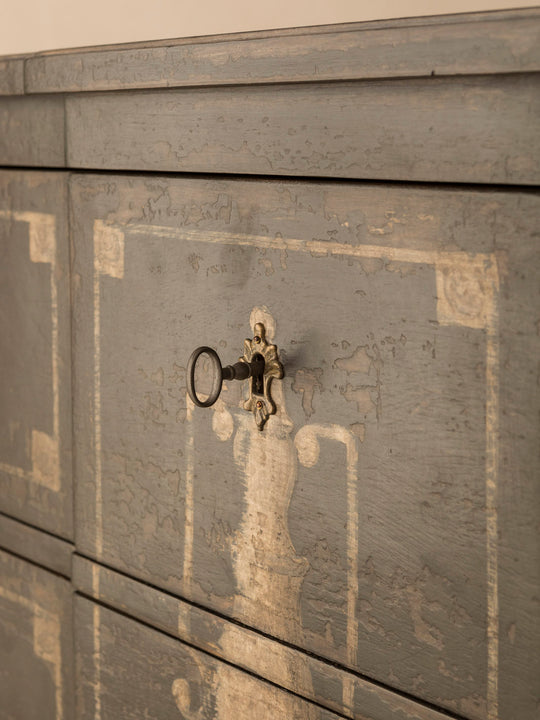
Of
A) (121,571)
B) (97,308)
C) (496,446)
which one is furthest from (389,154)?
(121,571)

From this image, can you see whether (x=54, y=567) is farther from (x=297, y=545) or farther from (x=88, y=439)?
(x=297, y=545)

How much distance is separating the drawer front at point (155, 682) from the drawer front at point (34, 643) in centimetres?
3

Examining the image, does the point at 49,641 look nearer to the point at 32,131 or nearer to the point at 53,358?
the point at 53,358

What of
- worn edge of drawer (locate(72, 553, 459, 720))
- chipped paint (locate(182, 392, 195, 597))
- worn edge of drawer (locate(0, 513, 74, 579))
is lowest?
worn edge of drawer (locate(72, 553, 459, 720))

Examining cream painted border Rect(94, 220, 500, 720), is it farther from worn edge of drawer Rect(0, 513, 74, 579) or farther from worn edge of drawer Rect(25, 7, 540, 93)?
worn edge of drawer Rect(0, 513, 74, 579)

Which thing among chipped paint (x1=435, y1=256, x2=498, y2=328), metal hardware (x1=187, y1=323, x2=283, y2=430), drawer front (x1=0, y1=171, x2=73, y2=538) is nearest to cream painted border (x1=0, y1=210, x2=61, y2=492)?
drawer front (x1=0, y1=171, x2=73, y2=538)

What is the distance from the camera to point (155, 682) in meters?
0.76

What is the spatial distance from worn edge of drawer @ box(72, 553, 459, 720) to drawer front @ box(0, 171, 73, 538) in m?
0.07

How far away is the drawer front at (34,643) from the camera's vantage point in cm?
84

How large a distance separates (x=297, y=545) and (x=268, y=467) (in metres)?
0.06

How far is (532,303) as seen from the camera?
1.68 ft

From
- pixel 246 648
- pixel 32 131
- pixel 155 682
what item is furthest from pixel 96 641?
pixel 32 131

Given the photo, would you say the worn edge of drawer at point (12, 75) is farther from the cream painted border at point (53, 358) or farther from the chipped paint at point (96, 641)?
the chipped paint at point (96, 641)

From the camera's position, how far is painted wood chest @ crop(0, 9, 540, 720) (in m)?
0.53
